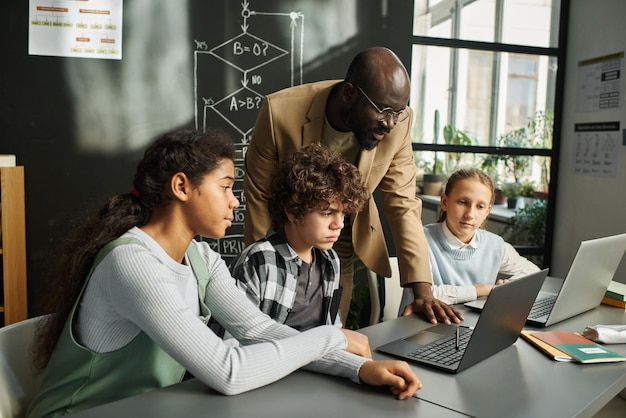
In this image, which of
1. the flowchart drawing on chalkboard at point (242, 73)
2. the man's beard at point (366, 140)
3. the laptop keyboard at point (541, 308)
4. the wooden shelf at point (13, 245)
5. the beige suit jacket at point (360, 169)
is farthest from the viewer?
the flowchart drawing on chalkboard at point (242, 73)

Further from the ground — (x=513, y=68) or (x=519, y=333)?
(x=513, y=68)


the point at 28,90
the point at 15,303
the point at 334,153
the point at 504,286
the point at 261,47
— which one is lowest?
the point at 15,303

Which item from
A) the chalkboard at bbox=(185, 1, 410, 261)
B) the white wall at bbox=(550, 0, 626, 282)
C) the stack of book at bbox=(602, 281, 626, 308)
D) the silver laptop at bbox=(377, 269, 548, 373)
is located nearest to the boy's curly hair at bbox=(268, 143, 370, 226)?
the silver laptop at bbox=(377, 269, 548, 373)

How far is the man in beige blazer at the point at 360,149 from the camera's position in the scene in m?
1.89

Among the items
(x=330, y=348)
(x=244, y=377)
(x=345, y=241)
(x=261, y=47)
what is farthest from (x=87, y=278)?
(x=261, y=47)

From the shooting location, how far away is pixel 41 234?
10.9ft

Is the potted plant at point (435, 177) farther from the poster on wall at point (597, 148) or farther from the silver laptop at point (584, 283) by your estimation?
the silver laptop at point (584, 283)

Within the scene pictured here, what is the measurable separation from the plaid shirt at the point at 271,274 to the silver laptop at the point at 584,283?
1.94ft

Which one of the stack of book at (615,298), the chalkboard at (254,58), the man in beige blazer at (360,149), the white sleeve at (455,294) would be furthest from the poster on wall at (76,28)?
the stack of book at (615,298)

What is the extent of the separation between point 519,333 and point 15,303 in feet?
8.13

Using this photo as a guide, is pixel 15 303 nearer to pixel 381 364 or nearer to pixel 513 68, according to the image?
pixel 381 364

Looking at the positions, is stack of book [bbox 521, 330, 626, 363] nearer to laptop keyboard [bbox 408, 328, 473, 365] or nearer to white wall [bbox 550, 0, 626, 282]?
laptop keyboard [bbox 408, 328, 473, 365]

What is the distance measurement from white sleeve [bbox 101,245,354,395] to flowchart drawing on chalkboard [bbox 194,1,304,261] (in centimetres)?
234

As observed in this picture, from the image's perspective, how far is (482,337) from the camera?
135cm
